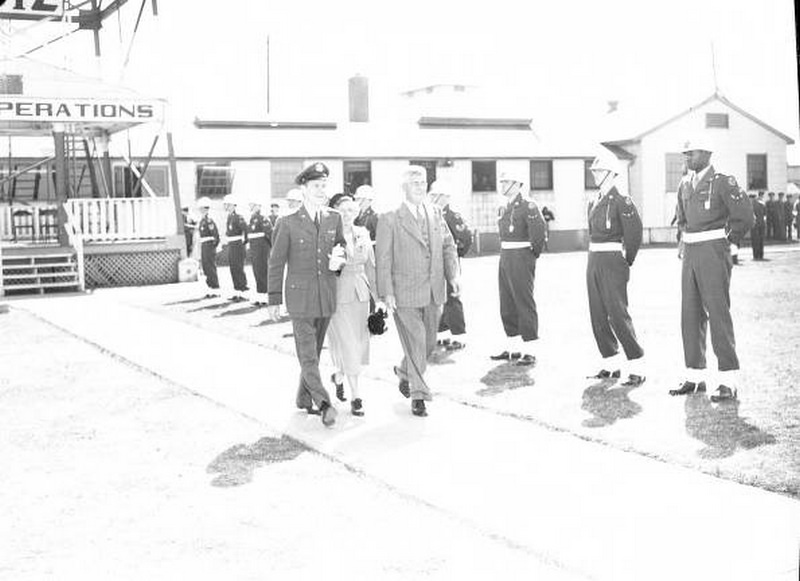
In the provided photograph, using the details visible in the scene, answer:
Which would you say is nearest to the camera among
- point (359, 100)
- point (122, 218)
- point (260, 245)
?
point (260, 245)

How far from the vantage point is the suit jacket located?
8.70 metres

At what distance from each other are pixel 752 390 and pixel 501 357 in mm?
3176

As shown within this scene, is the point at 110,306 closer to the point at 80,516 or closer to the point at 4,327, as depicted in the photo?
the point at 4,327

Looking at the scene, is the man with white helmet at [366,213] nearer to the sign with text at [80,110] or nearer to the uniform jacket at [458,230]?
the uniform jacket at [458,230]

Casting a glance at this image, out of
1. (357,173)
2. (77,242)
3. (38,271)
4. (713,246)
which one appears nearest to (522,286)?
(713,246)

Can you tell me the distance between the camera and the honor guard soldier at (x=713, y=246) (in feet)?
27.9

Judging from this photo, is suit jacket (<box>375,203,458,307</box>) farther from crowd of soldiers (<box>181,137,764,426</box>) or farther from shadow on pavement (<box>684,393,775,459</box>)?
shadow on pavement (<box>684,393,775,459</box>)

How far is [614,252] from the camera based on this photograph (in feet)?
31.3

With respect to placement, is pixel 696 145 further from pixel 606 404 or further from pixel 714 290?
pixel 606 404

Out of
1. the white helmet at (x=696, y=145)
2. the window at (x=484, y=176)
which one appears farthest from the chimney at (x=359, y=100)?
the white helmet at (x=696, y=145)

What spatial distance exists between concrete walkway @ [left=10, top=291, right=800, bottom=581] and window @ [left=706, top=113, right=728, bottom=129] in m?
38.7

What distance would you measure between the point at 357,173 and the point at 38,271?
17039mm

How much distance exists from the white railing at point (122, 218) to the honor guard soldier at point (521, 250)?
1542cm

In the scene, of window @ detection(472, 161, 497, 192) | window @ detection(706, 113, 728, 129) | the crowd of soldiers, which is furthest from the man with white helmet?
window @ detection(706, 113, 728, 129)
